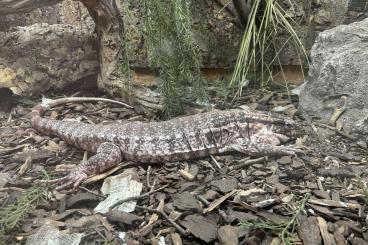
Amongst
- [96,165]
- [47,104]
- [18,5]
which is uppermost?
[18,5]

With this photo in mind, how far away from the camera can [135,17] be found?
3725mm

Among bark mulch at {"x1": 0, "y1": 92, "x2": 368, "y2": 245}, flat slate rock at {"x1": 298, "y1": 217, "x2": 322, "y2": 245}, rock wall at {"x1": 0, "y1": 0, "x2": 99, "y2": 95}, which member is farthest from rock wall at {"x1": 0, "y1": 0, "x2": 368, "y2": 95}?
flat slate rock at {"x1": 298, "y1": 217, "x2": 322, "y2": 245}

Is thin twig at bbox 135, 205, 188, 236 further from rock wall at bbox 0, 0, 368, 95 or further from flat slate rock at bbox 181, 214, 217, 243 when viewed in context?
rock wall at bbox 0, 0, 368, 95

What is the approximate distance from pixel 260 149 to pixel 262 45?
152cm

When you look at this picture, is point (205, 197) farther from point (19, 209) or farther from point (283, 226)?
point (19, 209)

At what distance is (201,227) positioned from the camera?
2.34m

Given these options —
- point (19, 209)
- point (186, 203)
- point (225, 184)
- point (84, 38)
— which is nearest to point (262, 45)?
point (84, 38)

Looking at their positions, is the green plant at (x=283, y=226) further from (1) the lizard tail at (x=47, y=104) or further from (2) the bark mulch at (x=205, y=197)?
Answer: (1) the lizard tail at (x=47, y=104)

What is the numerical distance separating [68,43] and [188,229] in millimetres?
2752

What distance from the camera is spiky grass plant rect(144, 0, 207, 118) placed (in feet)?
11.4

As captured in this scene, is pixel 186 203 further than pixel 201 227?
Yes

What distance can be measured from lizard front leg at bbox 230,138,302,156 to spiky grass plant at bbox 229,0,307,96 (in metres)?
0.83

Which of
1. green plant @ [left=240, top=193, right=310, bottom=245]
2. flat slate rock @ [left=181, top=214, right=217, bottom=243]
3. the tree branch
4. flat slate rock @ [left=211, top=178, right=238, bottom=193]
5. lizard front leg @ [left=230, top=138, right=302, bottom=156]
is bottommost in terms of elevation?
flat slate rock @ [left=181, top=214, right=217, bottom=243]

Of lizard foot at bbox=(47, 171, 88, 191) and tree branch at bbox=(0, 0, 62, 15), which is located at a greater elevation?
tree branch at bbox=(0, 0, 62, 15)
